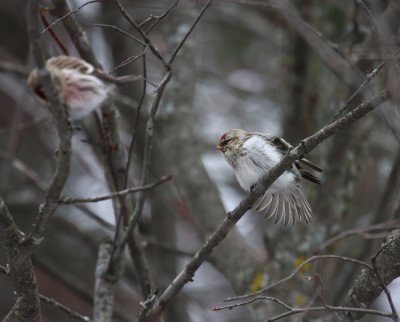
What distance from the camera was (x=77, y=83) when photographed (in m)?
3.24

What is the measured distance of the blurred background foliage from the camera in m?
6.13

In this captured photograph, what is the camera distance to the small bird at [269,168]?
4.55 m

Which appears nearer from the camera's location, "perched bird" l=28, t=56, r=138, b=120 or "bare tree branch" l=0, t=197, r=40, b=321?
"bare tree branch" l=0, t=197, r=40, b=321

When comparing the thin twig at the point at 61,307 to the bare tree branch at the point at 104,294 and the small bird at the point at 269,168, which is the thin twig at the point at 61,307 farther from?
the small bird at the point at 269,168

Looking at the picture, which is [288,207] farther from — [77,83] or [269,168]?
[77,83]

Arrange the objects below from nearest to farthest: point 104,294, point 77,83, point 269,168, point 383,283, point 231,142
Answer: point 383,283, point 77,83, point 104,294, point 269,168, point 231,142

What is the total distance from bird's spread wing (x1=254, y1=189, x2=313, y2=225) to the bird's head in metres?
0.40

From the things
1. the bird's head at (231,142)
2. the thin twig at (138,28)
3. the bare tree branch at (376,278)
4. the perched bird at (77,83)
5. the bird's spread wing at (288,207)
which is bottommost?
the bare tree branch at (376,278)

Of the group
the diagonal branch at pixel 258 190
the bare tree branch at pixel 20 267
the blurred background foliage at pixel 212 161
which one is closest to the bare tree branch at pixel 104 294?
the diagonal branch at pixel 258 190

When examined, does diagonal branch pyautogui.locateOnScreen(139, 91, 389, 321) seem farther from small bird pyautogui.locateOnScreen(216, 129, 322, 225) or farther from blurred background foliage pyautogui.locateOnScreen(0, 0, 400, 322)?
small bird pyautogui.locateOnScreen(216, 129, 322, 225)

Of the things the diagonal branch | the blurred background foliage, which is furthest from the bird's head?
the diagonal branch

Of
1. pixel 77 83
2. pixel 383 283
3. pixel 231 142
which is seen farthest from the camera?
pixel 231 142

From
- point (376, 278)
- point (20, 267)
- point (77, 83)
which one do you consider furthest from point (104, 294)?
point (376, 278)

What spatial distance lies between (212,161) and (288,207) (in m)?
4.65
